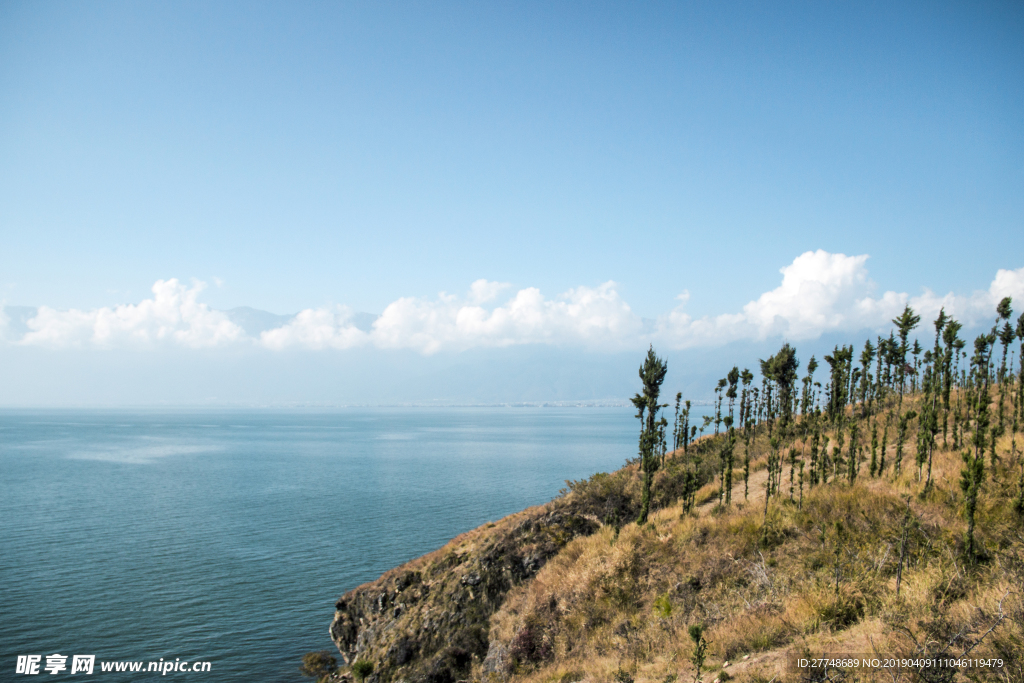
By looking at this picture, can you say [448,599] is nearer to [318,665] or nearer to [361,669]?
[361,669]

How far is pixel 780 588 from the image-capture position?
17.3 meters

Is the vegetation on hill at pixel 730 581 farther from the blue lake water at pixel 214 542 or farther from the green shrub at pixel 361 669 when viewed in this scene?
the blue lake water at pixel 214 542

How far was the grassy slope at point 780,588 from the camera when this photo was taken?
1191 cm

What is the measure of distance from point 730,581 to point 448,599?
15.7 metres

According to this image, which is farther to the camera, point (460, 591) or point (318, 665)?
point (318, 665)

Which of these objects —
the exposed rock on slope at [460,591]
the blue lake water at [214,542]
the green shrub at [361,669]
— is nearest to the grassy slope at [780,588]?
the exposed rock on slope at [460,591]

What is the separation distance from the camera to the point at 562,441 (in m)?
178

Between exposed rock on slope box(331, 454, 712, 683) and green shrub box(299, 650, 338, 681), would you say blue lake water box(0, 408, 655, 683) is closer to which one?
green shrub box(299, 650, 338, 681)

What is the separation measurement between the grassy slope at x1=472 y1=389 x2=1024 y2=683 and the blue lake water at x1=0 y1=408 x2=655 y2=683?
1991cm

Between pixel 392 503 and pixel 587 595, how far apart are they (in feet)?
183

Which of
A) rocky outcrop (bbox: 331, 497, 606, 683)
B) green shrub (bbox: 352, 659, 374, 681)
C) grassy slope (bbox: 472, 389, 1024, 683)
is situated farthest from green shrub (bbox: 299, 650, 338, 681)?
grassy slope (bbox: 472, 389, 1024, 683)

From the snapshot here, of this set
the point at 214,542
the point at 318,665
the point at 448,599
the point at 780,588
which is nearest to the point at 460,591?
the point at 448,599

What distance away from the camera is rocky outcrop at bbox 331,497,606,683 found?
26.1 meters

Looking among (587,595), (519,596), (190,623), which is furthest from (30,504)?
(587,595)
